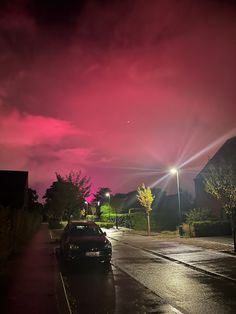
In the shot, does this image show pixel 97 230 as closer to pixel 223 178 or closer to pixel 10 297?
pixel 223 178

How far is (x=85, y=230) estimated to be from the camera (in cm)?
1666

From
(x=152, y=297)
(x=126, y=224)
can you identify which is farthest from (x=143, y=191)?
(x=152, y=297)

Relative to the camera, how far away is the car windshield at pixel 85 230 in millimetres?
16297

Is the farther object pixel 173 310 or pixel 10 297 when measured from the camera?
pixel 10 297

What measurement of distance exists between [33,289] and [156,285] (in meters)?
3.07

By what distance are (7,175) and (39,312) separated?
165 feet

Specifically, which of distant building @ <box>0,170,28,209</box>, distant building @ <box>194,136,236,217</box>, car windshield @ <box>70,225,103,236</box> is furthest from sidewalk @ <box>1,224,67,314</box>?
distant building @ <box>0,170,28,209</box>

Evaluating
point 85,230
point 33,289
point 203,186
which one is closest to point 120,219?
point 203,186

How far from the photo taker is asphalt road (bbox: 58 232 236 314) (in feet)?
27.0

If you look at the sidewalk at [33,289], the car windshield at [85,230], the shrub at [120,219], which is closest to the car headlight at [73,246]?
the sidewalk at [33,289]

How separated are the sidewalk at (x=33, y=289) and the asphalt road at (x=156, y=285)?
0.37 metres

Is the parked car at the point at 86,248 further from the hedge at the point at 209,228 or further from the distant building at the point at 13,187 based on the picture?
the distant building at the point at 13,187

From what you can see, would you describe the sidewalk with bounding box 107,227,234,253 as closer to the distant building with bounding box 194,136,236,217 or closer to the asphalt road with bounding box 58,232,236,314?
the asphalt road with bounding box 58,232,236,314

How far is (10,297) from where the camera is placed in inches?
368
